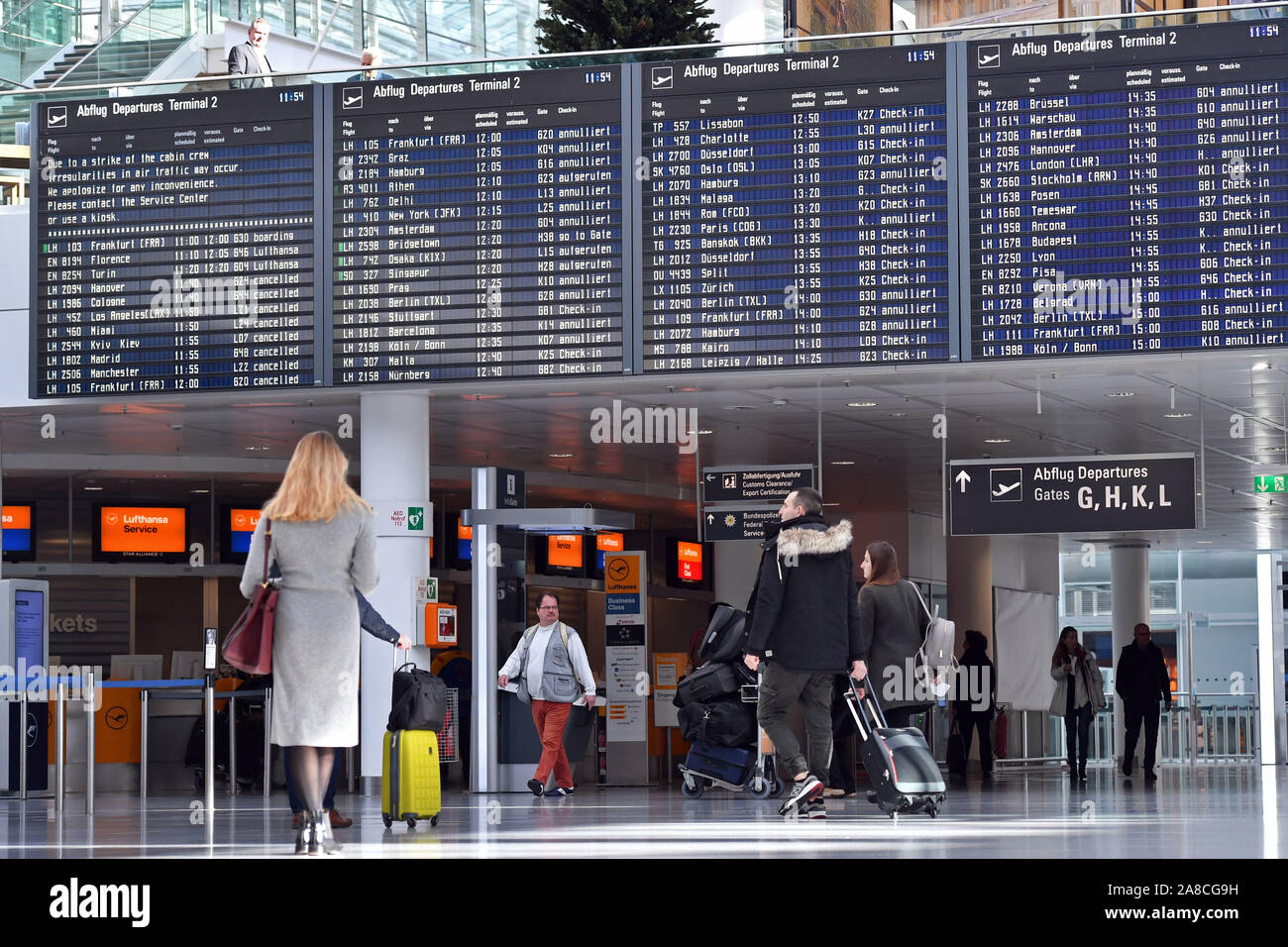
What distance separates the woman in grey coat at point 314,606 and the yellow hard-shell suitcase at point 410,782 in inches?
92.3

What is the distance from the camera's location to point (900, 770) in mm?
9727

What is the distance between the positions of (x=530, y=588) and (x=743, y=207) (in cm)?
1276

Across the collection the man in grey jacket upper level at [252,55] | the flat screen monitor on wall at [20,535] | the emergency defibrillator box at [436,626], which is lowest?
the emergency defibrillator box at [436,626]

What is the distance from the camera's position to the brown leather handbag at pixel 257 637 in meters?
6.95

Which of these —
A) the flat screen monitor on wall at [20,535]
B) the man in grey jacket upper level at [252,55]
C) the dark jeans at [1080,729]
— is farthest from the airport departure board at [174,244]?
the dark jeans at [1080,729]

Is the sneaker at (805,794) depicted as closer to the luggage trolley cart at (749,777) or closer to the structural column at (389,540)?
the luggage trolley cart at (749,777)

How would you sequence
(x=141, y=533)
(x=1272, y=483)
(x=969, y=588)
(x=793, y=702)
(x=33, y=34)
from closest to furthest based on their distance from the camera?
(x=793, y=702) < (x=1272, y=483) < (x=33, y=34) < (x=141, y=533) < (x=969, y=588)

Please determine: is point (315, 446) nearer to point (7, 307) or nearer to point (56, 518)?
point (7, 307)

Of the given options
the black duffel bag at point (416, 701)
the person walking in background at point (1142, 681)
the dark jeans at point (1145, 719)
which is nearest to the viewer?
the black duffel bag at point (416, 701)

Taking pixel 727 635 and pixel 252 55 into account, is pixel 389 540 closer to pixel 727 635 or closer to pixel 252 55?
pixel 727 635

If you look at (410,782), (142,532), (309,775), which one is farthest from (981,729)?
(309,775)

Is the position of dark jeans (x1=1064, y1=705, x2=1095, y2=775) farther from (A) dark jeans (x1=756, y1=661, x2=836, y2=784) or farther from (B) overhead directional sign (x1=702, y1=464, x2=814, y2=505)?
(A) dark jeans (x1=756, y1=661, x2=836, y2=784)

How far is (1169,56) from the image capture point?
11.3m

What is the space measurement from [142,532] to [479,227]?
9.97 metres
